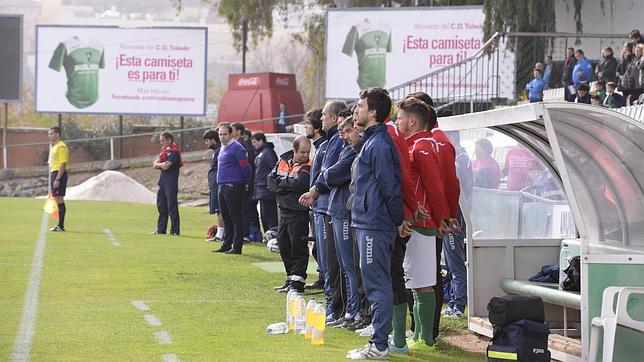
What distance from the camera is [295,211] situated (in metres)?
15.1

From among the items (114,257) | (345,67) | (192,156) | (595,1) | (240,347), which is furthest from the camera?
(192,156)

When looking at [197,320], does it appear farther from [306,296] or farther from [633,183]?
[633,183]

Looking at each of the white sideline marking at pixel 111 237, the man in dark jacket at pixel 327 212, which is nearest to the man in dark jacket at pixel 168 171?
the white sideline marking at pixel 111 237

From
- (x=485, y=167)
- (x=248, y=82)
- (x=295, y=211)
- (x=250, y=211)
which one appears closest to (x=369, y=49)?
(x=248, y=82)

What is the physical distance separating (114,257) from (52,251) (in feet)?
4.74

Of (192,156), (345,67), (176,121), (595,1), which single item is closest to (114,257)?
(595,1)

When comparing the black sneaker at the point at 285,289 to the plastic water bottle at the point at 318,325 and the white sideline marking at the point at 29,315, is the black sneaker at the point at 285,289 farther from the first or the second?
the plastic water bottle at the point at 318,325

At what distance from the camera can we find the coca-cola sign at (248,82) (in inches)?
2101

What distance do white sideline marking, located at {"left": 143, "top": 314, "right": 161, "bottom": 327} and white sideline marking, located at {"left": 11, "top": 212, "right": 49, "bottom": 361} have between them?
42.7 inches

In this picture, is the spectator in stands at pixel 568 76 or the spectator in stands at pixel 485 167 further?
the spectator in stands at pixel 568 76

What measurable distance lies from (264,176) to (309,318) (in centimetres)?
1017

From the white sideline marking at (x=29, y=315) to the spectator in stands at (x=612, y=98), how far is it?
11.1 metres

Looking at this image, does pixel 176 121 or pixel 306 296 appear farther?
pixel 176 121

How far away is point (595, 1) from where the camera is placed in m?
35.7
